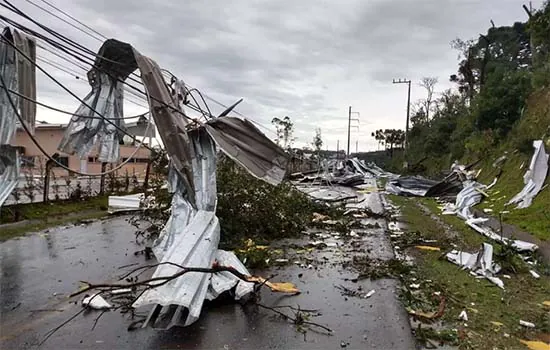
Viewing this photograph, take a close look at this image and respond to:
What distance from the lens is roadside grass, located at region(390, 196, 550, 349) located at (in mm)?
4125

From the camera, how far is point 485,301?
512 cm

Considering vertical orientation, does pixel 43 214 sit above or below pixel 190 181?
below

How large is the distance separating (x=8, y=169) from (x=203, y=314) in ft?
14.8

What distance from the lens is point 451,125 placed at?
32781mm

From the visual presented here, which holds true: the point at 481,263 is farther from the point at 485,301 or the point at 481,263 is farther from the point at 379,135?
the point at 379,135

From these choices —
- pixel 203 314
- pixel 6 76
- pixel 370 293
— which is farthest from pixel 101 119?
pixel 370 293

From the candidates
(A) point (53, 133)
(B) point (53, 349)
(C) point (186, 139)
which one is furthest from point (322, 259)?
(A) point (53, 133)

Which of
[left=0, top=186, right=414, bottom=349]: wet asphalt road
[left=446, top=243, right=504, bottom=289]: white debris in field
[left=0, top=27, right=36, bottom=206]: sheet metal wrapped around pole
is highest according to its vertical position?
[left=0, top=27, right=36, bottom=206]: sheet metal wrapped around pole

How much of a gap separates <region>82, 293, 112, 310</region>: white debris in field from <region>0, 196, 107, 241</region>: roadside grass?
4672 millimetres

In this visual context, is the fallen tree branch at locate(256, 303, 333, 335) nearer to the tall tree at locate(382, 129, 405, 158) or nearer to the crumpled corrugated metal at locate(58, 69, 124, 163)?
the crumpled corrugated metal at locate(58, 69, 124, 163)

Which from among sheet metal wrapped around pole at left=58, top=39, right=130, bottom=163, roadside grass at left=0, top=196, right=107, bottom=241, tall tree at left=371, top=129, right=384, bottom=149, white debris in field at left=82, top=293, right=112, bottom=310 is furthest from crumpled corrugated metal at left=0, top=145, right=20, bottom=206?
tall tree at left=371, top=129, right=384, bottom=149

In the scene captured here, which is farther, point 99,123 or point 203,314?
point 99,123

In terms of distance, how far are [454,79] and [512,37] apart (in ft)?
17.1

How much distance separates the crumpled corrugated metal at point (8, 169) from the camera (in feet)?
21.9
